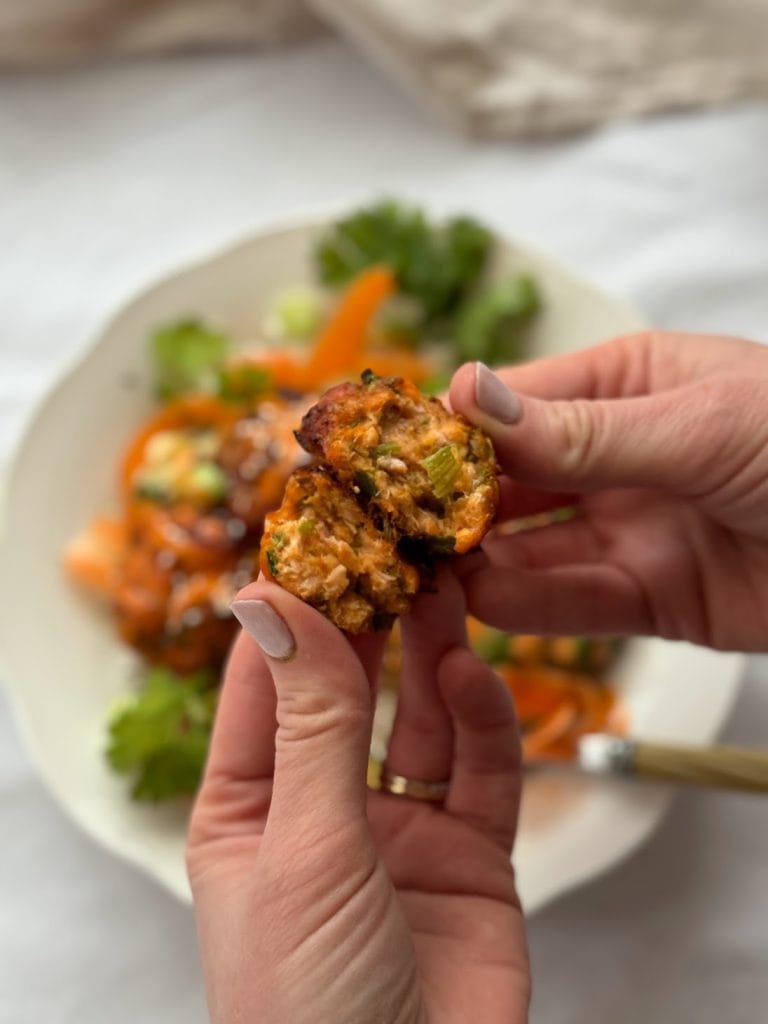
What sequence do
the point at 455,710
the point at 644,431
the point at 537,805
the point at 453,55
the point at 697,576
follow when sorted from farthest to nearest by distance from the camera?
the point at 453,55, the point at 537,805, the point at 697,576, the point at 455,710, the point at 644,431

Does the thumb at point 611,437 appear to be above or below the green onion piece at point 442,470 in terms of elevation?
below

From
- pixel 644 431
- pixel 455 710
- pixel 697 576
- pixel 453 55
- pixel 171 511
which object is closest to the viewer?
pixel 644 431

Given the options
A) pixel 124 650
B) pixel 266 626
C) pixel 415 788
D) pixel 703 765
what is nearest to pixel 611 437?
pixel 266 626

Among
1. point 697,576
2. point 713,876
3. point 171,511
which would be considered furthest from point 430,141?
point 713,876

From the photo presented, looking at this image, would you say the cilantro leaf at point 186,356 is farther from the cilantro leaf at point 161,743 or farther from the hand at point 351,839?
the hand at point 351,839

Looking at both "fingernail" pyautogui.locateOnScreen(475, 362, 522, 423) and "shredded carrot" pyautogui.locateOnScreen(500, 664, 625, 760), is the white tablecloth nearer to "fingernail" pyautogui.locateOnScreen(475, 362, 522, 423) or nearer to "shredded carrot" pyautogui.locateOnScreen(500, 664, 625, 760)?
"shredded carrot" pyautogui.locateOnScreen(500, 664, 625, 760)

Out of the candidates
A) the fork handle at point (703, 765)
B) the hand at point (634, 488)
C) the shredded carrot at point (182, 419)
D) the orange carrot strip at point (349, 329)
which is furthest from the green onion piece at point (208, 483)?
the fork handle at point (703, 765)

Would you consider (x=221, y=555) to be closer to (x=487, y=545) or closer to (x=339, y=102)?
(x=487, y=545)
